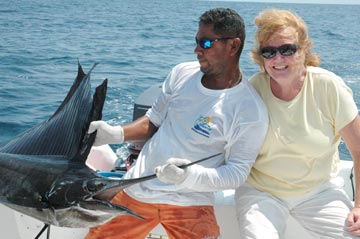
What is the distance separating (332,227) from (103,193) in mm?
1205

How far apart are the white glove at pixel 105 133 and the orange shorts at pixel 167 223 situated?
34cm

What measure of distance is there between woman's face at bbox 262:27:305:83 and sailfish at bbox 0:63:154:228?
815 mm

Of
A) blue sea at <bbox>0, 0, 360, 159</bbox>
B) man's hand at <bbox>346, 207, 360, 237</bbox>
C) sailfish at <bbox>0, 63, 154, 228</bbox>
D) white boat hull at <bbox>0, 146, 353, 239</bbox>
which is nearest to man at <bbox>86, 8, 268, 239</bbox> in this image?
sailfish at <bbox>0, 63, 154, 228</bbox>

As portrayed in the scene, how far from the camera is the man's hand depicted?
222 centimetres

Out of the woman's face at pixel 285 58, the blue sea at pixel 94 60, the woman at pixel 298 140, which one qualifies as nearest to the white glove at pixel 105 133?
the woman at pixel 298 140

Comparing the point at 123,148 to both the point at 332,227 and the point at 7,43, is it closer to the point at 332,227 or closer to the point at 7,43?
the point at 332,227

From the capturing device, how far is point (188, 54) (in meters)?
14.4

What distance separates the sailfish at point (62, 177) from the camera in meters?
1.61

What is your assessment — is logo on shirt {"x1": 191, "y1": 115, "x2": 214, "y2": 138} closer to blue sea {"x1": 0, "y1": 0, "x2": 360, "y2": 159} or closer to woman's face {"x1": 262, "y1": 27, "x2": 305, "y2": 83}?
woman's face {"x1": 262, "y1": 27, "x2": 305, "y2": 83}

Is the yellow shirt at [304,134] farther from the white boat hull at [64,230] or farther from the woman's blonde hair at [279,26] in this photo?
the white boat hull at [64,230]

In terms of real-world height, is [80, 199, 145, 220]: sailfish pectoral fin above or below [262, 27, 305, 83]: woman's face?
below

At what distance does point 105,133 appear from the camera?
7.86 ft

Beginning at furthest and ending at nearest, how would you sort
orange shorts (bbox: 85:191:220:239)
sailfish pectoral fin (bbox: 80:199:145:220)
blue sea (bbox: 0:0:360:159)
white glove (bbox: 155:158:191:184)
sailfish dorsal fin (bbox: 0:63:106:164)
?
blue sea (bbox: 0:0:360:159)
orange shorts (bbox: 85:191:220:239)
sailfish dorsal fin (bbox: 0:63:106:164)
white glove (bbox: 155:158:191:184)
sailfish pectoral fin (bbox: 80:199:145:220)

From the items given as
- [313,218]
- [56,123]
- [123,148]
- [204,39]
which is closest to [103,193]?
[56,123]
